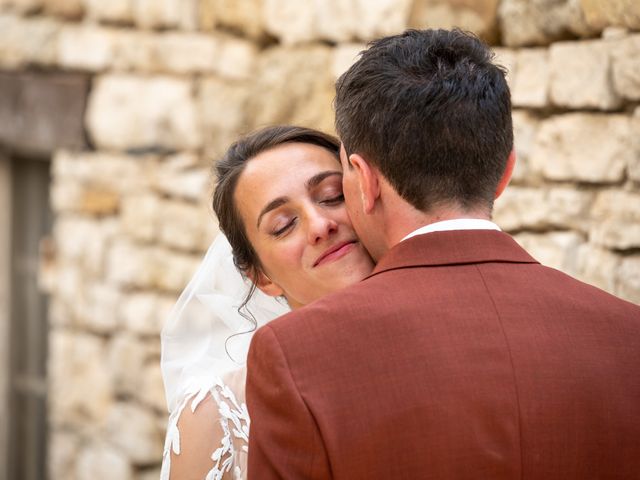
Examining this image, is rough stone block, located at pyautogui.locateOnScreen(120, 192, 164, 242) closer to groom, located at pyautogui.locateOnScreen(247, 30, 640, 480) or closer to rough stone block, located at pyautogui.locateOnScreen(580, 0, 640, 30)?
rough stone block, located at pyautogui.locateOnScreen(580, 0, 640, 30)

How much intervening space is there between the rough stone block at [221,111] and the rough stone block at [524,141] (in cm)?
141

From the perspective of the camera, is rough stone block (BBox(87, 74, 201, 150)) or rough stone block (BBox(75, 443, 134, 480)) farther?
rough stone block (BBox(75, 443, 134, 480))

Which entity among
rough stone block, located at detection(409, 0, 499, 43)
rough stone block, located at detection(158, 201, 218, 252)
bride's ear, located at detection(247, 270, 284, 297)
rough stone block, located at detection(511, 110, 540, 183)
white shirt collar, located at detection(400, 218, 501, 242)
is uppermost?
rough stone block, located at detection(409, 0, 499, 43)

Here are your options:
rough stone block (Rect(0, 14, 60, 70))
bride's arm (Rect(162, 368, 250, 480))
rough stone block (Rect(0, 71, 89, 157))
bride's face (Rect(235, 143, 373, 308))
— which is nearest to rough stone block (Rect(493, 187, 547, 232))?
bride's face (Rect(235, 143, 373, 308))

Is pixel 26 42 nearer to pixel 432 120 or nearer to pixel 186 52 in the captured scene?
pixel 186 52

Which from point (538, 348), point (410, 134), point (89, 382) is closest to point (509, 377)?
point (538, 348)

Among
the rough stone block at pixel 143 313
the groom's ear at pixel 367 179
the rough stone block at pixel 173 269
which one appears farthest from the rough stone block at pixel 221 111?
the groom's ear at pixel 367 179

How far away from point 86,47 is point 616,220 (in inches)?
115

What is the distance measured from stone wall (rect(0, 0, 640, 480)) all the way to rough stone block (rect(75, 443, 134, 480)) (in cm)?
1

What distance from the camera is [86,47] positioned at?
193 inches

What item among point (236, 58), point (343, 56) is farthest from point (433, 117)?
point (236, 58)

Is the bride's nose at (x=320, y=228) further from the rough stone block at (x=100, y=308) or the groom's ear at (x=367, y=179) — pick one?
the rough stone block at (x=100, y=308)

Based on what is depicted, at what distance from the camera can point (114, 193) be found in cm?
484

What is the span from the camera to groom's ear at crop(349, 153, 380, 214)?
1760 mm
